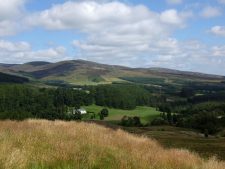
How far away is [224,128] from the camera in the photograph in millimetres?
154625

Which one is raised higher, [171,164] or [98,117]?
[171,164]

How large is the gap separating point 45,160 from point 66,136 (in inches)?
209

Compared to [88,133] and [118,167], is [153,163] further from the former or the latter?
[88,133]

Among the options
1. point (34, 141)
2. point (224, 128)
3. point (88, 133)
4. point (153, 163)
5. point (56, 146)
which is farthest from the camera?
point (224, 128)

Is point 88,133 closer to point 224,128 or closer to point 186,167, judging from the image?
point 186,167

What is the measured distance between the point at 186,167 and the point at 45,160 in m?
4.39

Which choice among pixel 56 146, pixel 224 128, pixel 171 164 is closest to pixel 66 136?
pixel 56 146

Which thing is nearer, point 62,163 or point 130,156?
point 62,163

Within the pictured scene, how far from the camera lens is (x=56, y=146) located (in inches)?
476

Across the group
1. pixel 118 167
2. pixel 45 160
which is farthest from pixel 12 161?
pixel 118 167

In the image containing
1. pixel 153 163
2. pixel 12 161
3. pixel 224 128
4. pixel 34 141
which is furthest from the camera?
pixel 224 128

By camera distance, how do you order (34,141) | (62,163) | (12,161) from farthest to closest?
(34,141), (62,163), (12,161)

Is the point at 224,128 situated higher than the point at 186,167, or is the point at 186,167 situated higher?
the point at 186,167

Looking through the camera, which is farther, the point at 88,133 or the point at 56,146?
the point at 88,133
